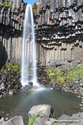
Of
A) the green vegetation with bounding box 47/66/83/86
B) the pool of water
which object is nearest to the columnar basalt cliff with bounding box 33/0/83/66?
the green vegetation with bounding box 47/66/83/86

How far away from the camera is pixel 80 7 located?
16.7m

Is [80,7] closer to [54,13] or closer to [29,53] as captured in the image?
[54,13]

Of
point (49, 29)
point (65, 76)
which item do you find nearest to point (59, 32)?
point (49, 29)

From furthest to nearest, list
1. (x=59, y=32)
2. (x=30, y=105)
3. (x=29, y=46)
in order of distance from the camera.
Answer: (x=29, y=46) → (x=59, y=32) → (x=30, y=105)

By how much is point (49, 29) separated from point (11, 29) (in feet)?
24.7

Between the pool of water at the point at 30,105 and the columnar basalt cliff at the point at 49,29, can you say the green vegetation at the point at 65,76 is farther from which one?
the pool of water at the point at 30,105

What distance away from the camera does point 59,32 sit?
19.7m

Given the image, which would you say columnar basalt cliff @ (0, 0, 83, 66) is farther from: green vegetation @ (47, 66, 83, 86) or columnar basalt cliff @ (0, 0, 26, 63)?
green vegetation @ (47, 66, 83, 86)

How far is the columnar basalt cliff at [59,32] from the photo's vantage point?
17.2 m

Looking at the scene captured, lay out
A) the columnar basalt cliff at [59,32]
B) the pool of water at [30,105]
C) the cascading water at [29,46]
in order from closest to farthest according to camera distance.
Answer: the pool of water at [30,105] → the columnar basalt cliff at [59,32] → the cascading water at [29,46]

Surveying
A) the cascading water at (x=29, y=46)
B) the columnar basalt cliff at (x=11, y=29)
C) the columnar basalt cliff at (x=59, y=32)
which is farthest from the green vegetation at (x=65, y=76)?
the columnar basalt cliff at (x=11, y=29)

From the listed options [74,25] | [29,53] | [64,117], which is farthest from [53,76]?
[64,117]

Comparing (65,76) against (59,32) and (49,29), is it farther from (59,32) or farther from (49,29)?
(49,29)

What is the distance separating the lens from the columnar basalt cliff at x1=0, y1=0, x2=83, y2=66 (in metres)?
17.3
